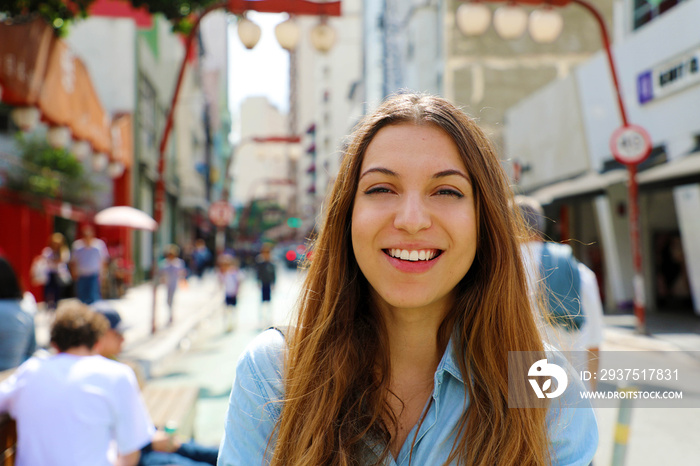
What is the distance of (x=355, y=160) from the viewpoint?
186 centimetres

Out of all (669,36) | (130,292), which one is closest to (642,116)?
(669,36)

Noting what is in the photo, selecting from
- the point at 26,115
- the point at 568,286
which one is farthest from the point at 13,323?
the point at 26,115

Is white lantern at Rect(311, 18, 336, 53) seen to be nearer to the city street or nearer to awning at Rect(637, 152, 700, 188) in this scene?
the city street

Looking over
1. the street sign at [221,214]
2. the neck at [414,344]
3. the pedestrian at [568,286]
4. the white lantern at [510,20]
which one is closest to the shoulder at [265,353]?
the neck at [414,344]

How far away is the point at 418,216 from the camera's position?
5.56ft

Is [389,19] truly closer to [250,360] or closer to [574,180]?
[574,180]

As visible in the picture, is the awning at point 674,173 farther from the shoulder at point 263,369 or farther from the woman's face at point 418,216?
the shoulder at point 263,369

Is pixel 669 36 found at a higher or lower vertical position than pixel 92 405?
higher

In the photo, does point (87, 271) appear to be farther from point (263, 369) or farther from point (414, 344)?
point (414, 344)

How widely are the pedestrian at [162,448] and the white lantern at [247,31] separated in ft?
20.7

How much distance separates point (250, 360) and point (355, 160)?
671 mm

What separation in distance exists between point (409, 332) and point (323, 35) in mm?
8719

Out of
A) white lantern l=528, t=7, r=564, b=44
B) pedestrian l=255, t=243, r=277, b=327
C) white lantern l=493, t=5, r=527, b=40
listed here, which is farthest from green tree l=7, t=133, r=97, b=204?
white lantern l=528, t=7, r=564, b=44

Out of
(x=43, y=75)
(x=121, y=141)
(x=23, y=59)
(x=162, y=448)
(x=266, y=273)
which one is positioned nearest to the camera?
(x=162, y=448)
